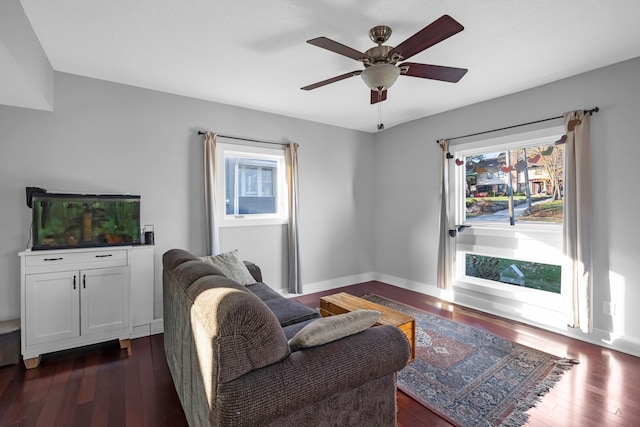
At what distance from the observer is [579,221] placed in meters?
2.88

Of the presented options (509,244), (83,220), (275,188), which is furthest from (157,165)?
(509,244)

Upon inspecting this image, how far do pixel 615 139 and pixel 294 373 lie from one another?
3.45m

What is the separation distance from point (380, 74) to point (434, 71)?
42cm

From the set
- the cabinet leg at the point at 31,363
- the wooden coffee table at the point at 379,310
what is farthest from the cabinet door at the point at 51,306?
the wooden coffee table at the point at 379,310

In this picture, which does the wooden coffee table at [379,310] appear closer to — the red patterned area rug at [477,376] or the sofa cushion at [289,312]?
the red patterned area rug at [477,376]

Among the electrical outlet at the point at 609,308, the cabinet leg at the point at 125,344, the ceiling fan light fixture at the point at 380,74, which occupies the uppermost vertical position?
→ the ceiling fan light fixture at the point at 380,74

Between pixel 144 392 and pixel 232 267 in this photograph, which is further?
pixel 232 267

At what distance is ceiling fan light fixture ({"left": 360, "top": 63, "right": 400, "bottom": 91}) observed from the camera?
6.69 ft

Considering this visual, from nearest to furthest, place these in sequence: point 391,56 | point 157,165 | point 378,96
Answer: point 391,56 < point 378,96 < point 157,165

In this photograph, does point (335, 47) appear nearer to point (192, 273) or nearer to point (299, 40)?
point (299, 40)

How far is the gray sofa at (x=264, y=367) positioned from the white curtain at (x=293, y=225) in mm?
2414

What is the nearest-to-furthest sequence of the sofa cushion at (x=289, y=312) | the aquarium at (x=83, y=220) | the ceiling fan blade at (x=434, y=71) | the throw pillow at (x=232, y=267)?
the ceiling fan blade at (x=434, y=71)
the sofa cushion at (x=289, y=312)
the aquarium at (x=83, y=220)
the throw pillow at (x=232, y=267)

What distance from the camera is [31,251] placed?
8.07ft

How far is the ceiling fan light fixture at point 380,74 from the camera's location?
6.69 ft
